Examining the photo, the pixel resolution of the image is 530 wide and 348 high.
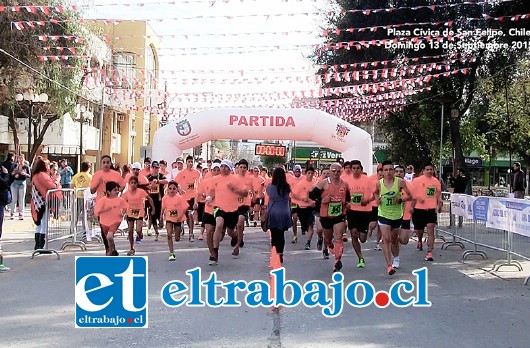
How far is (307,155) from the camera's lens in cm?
5622

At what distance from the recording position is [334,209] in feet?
34.5

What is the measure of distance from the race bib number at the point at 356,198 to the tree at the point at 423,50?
10.00 metres

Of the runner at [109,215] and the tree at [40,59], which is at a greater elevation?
the tree at [40,59]

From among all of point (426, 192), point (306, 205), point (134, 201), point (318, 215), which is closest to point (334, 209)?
point (318, 215)

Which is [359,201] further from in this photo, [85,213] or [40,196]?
[85,213]

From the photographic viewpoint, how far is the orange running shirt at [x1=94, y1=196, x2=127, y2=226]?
1073 cm

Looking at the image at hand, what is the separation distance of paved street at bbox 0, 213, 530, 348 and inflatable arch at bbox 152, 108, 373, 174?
30.4ft

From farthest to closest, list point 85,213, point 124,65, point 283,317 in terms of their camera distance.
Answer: point 124,65, point 85,213, point 283,317

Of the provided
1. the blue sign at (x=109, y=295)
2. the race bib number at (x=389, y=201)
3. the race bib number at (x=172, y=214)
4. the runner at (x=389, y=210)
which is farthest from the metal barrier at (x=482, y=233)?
the blue sign at (x=109, y=295)

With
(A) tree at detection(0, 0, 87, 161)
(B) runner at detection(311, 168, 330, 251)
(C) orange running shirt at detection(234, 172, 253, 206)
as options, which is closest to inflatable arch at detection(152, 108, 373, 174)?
(A) tree at detection(0, 0, 87, 161)

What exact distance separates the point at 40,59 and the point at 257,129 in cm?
841

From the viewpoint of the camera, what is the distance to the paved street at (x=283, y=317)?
6.27 metres

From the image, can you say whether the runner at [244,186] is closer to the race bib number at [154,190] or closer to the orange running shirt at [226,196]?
the orange running shirt at [226,196]

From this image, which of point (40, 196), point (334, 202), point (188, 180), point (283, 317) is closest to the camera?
point (283, 317)
